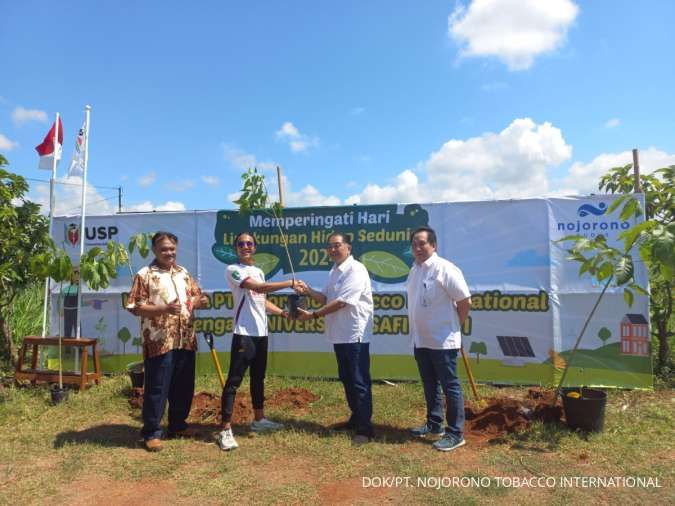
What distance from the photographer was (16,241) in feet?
17.7

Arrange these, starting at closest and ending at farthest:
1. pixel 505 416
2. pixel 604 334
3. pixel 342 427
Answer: pixel 505 416
pixel 342 427
pixel 604 334

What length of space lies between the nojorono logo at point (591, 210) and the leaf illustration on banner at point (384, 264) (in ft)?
6.87

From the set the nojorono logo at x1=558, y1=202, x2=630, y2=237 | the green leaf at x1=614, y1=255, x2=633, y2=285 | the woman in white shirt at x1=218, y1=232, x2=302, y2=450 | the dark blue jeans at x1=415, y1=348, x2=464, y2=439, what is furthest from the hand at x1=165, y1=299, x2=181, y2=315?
the nojorono logo at x1=558, y1=202, x2=630, y2=237

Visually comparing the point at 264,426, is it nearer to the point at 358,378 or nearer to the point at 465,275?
the point at 358,378

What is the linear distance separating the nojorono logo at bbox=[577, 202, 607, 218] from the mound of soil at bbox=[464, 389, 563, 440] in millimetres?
2261

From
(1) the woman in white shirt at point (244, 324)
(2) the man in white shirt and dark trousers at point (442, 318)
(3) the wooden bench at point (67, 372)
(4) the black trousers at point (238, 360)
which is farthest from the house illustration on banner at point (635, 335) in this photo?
(3) the wooden bench at point (67, 372)

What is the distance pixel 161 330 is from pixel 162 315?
0.39 ft

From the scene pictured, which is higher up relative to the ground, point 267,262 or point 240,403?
point 267,262

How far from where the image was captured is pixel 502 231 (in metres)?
5.41

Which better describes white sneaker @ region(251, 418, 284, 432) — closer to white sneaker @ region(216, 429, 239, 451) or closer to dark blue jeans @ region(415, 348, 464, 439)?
white sneaker @ region(216, 429, 239, 451)

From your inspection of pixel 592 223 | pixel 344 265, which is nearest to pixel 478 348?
pixel 592 223

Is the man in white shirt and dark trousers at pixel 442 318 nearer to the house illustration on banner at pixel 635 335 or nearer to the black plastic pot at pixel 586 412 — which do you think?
the black plastic pot at pixel 586 412

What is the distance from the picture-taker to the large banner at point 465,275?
5.18m

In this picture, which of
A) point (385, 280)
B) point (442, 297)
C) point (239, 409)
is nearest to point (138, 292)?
point (239, 409)
